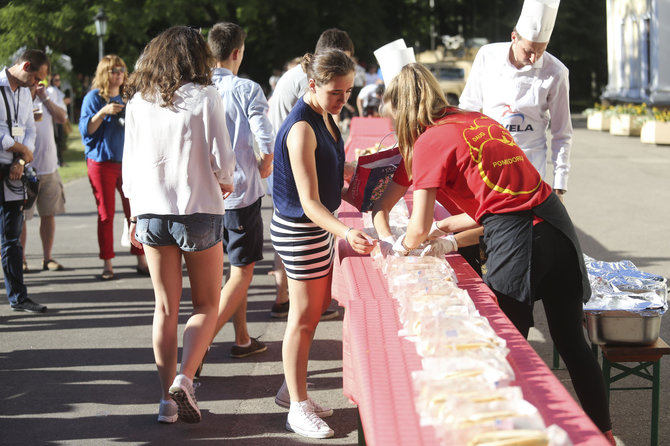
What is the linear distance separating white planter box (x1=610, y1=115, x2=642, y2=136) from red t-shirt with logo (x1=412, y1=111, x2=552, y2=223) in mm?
20429

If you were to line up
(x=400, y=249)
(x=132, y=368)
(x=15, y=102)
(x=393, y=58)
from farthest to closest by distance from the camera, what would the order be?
(x=15, y=102) → (x=393, y=58) → (x=132, y=368) → (x=400, y=249)

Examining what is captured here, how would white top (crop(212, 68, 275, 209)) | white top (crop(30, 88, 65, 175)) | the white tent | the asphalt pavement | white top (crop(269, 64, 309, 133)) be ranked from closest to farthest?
the asphalt pavement, white top (crop(212, 68, 275, 209)), white top (crop(269, 64, 309, 133)), white top (crop(30, 88, 65, 175)), the white tent

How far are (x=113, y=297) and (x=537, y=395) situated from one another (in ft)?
17.7

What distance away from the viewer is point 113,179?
301 inches

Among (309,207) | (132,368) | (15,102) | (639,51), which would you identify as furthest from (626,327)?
(639,51)

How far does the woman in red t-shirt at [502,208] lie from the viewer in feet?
10.7

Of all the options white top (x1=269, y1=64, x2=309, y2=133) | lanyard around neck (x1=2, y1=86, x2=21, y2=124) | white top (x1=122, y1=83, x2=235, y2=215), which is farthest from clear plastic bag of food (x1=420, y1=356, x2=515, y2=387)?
lanyard around neck (x1=2, y1=86, x2=21, y2=124)

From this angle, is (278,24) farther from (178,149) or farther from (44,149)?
(178,149)

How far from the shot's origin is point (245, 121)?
5.14 m

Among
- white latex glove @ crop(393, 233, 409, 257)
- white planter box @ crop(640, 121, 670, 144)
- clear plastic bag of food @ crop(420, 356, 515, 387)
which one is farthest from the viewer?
white planter box @ crop(640, 121, 670, 144)

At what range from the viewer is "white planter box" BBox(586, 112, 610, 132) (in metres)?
25.6

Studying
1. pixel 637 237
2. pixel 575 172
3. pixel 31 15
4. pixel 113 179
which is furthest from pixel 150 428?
pixel 31 15

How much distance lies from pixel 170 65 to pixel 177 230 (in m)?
0.78

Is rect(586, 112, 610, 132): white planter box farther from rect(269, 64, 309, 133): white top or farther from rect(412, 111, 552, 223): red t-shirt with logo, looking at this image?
rect(412, 111, 552, 223): red t-shirt with logo
